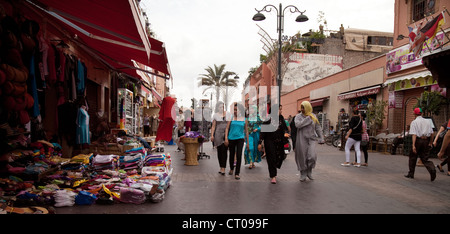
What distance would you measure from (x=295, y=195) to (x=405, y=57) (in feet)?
44.0

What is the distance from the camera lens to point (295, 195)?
20.4ft

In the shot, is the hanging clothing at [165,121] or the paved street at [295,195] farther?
the hanging clothing at [165,121]

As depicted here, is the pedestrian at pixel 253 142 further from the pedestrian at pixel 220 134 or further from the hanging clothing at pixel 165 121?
the hanging clothing at pixel 165 121

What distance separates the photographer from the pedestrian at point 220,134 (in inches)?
337

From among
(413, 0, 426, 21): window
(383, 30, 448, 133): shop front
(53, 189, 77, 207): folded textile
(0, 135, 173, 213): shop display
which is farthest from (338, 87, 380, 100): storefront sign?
(53, 189, 77, 207): folded textile

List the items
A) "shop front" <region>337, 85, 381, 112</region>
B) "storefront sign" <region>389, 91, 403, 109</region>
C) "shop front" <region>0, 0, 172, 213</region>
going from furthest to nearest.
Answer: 1. "shop front" <region>337, 85, 381, 112</region>
2. "storefront sign" <region>389, 91, 403, 109</region>
3. "shop front" <region>0, 0, 172, 213</region>

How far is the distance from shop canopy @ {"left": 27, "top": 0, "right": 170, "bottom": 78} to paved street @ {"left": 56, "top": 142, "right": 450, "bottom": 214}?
243 centimetres

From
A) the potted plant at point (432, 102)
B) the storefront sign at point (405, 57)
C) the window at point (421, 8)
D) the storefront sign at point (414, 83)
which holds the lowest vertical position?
the potted plant at point (432, 102)

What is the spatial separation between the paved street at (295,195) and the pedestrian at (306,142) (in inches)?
13.0

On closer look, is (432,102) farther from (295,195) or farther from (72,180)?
(72,180)

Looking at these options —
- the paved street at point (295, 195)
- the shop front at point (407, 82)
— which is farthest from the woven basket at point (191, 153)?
the shop front at point (407, 82)

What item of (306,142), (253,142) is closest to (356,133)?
(253,142)

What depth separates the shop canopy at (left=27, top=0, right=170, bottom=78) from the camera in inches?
188

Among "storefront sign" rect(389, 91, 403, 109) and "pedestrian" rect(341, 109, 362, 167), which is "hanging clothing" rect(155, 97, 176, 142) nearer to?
"pedestrian" rect(341, 109, 362, 167)
